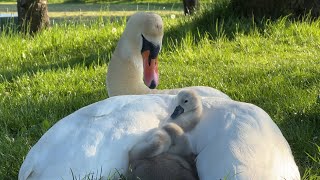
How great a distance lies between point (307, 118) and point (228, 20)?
11.6 ft

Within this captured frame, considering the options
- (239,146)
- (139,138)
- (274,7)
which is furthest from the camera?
(274,7)

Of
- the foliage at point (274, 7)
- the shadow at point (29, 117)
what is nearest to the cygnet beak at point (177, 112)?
the shadow at point (29, 117)

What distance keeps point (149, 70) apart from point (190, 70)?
1.77 m

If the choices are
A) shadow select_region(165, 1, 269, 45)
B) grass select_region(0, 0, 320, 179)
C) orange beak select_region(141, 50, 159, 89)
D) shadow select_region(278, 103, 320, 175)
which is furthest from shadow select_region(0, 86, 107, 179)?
shadow select_region(165, 1, 269, 45)

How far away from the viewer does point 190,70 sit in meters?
6.06

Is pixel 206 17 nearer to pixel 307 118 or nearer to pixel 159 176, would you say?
pixel 307 118

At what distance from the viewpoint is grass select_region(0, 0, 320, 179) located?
4270mm

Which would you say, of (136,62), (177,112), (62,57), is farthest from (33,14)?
(177,112)

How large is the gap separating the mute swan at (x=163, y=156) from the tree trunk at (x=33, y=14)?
5.74 metres

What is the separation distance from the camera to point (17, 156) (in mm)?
3699

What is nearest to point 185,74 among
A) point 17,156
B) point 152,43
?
point 152,43

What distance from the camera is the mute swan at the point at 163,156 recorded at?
2.68 meters

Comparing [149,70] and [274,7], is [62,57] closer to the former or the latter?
[274,7]

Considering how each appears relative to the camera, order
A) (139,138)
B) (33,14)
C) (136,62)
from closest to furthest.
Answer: (139,138)
(136,62)
(33,14)
